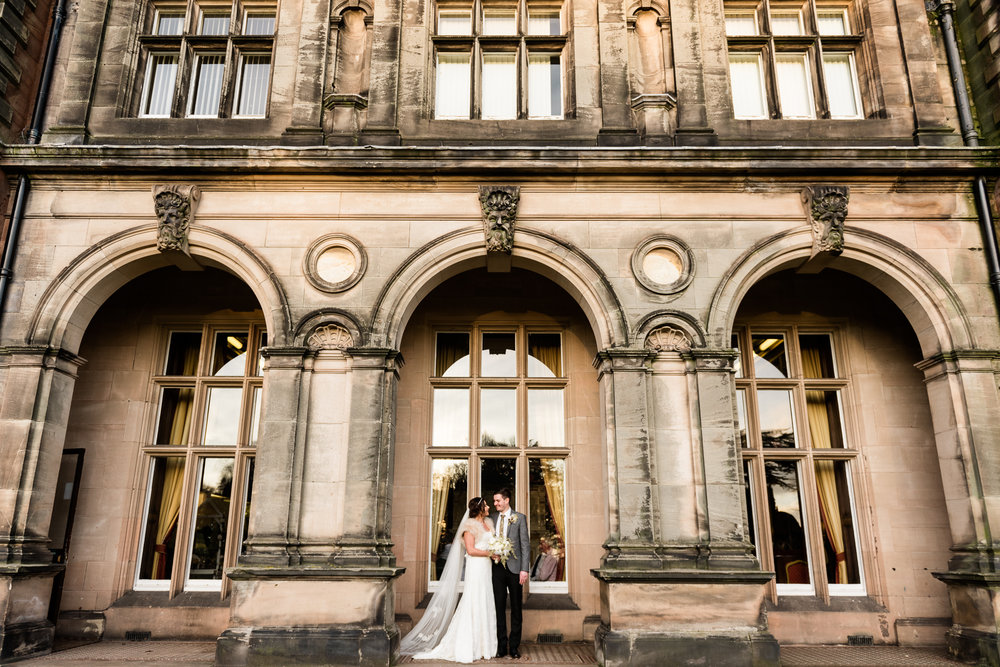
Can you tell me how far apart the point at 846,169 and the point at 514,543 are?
6323 mm

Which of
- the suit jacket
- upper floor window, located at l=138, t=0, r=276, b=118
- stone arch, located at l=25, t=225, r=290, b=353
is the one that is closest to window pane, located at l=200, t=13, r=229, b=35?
upper floor window, located at l=138, t=0, r=276, b=118

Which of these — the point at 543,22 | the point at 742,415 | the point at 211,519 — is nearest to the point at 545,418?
the point at 742,415

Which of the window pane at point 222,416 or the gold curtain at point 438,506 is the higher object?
the window pane at point 222,416

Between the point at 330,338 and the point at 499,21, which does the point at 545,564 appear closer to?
the point at 330,338

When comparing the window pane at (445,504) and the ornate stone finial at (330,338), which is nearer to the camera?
the ornate stone finial at (330,338)

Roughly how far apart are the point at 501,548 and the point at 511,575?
0.36 meters

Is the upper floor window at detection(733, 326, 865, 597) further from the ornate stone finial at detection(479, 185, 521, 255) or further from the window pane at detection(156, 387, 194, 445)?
the window pane at detection(156, 387, 194, 445)

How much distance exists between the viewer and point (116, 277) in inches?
344

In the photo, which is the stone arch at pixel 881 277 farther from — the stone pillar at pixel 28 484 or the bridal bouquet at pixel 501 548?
the stone pillar at pixel 28 484

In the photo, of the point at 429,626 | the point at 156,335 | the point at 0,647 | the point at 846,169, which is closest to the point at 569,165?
the point at 846,169

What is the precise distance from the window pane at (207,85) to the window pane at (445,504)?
6.07 meters

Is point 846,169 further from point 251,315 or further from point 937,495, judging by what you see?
point 251,315

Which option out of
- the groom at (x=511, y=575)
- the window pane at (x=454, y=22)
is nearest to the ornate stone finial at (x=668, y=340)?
the groom at (x=511, y=575)

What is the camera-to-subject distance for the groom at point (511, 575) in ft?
25.8
